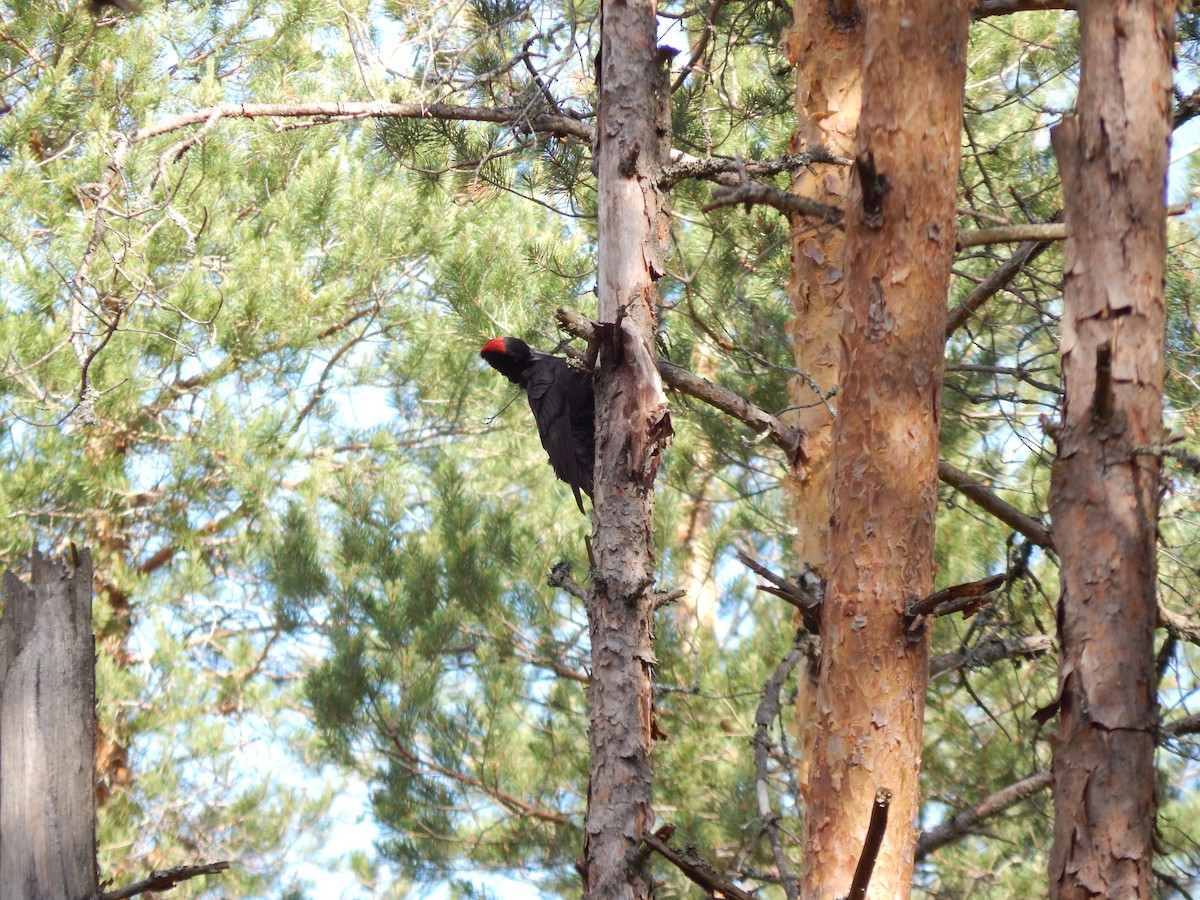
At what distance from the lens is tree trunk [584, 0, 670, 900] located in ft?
9.98

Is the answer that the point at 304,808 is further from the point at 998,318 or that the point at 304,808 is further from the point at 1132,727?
the point at 1132,727

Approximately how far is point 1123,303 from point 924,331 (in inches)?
20.5

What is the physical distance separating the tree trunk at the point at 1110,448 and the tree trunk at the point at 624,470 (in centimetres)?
113

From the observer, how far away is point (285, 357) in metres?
7.82

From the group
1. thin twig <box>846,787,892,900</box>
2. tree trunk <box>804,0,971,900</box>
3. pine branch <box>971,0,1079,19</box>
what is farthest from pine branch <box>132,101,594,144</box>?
thin twig <box>846,787,892,900</box>

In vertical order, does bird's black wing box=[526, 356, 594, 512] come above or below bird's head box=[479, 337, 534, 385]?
below

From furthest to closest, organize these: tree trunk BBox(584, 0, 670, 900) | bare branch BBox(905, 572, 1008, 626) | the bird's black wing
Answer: the bird's black wing → tree trunk BBox(584, 0, 670, 900) → bare branch BBox(905, 572, 1008, 626)

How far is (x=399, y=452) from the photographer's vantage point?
8.79 meters

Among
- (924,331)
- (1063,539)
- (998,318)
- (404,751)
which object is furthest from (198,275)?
(1063,539)

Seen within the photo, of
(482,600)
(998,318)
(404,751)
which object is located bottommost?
(404,751)

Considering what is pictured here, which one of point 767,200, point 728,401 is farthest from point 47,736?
point 728,401

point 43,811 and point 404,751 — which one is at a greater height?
point 404,751

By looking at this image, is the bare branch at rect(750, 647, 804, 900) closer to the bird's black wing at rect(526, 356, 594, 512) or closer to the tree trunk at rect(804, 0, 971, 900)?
the tree trunk at rect(804, 0, 971, 900)

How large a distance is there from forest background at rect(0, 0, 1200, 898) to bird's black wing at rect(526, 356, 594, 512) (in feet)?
1.88
